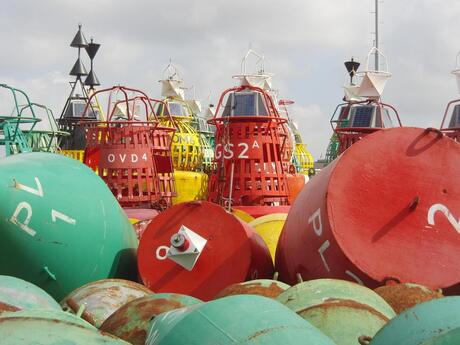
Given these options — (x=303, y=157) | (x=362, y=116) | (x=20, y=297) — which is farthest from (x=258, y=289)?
(x=303, y=157)

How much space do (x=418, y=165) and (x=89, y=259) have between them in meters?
2.70

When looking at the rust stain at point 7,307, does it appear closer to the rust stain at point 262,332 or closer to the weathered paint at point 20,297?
the weathered paint at point 20,297

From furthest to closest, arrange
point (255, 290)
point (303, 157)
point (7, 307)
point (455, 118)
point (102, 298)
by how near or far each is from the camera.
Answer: point (303, 157) → point (455, 118) → point (102, 298) → point (255, 290) → point (7, 307)

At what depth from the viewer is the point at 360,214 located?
602cm

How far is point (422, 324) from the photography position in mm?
3271

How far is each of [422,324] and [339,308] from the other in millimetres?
936

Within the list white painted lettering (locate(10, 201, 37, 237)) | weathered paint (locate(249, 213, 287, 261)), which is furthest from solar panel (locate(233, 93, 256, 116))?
white painted lettering (locate(10, 201, 37, 237))

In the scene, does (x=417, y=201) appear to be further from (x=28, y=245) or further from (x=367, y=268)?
(x=28, y=245)

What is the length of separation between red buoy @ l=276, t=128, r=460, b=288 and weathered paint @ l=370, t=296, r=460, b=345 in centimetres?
241

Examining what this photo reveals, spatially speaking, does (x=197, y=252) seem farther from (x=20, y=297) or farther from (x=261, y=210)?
(x=261, y=210)

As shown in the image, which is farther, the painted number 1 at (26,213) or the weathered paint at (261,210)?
the weathered paint at (261,210)

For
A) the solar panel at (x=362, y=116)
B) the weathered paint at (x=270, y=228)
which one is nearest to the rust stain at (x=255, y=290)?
the weathered paint at (x=270, y=228)

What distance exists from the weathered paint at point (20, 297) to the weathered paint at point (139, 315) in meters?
0.36

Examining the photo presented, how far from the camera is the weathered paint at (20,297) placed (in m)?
4.36
